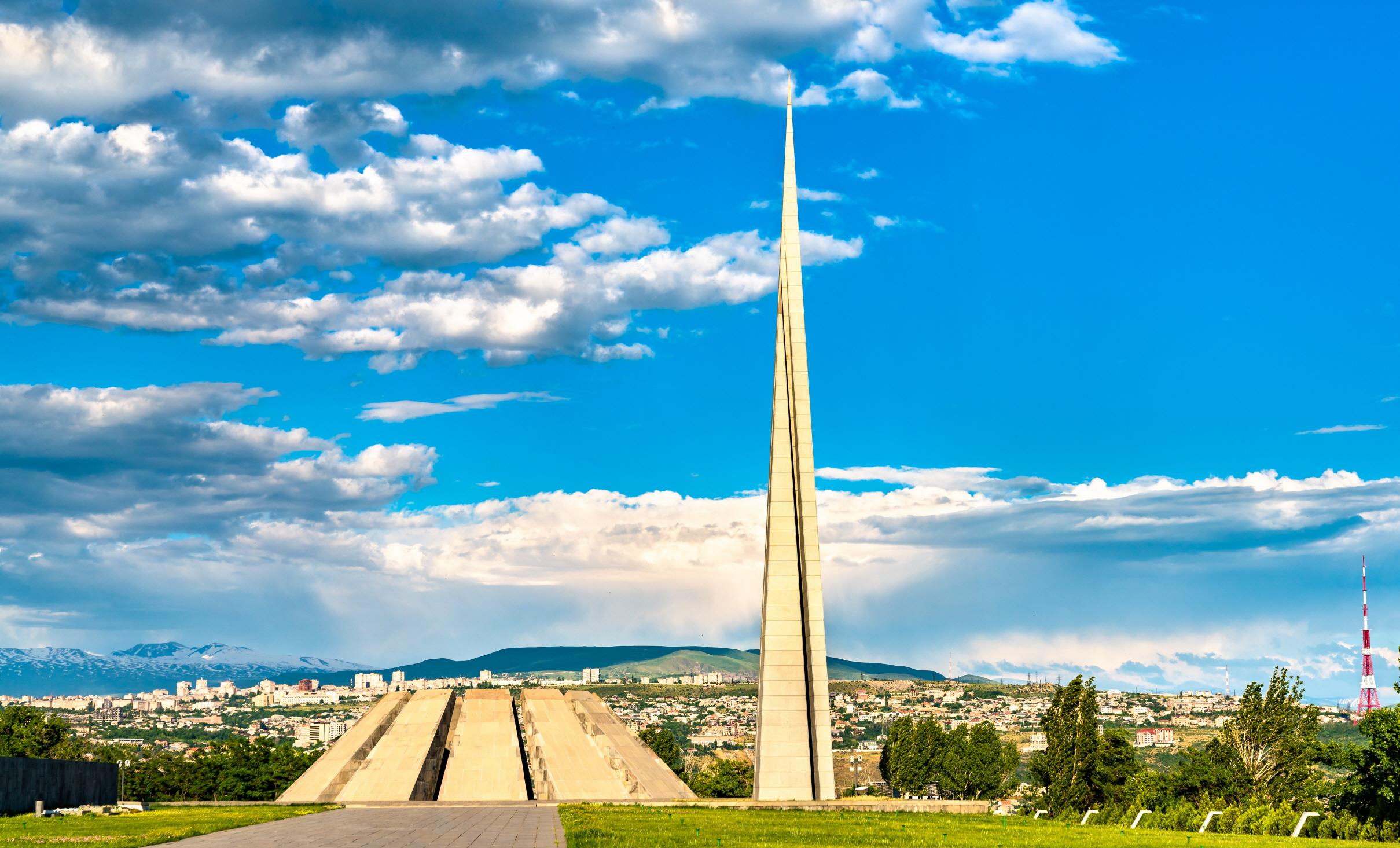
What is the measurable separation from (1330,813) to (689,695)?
15652cm

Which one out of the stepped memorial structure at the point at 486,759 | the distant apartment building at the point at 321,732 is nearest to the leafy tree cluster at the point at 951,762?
the stepped memorial structure at the point at 486,759

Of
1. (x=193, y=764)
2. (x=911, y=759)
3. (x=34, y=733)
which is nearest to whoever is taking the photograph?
(x=193, y=764)

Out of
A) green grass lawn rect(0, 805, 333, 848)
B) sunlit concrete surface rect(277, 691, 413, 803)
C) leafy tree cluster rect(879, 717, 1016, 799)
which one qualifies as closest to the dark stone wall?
green grass lawn rect(0, 805, 333, 848)

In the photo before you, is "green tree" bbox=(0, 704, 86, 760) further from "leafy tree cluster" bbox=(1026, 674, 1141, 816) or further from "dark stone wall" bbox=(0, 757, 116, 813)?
"leafy tree cluster" bbox=(1026, 674, 1141, 816)

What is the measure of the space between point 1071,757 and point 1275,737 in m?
7.40

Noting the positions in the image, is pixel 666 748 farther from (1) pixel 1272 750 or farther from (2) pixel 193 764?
(1) pixel 1272 750

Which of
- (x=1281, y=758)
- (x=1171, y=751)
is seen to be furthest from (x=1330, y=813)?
(x=1171, y=751)

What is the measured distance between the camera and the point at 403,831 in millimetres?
24344

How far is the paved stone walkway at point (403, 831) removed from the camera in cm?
2048

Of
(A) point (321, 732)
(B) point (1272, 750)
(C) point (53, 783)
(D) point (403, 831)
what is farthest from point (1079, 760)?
(A) point (321, 732)

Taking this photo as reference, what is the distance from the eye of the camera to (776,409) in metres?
45.1

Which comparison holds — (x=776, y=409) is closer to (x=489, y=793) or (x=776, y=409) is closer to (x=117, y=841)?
(x=489, y=793)

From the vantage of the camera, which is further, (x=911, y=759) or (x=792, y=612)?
(x=911, y=759)

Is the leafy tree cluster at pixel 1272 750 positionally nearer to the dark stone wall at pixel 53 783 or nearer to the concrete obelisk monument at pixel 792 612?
the concrete obelisk monument at pixel 792 612
